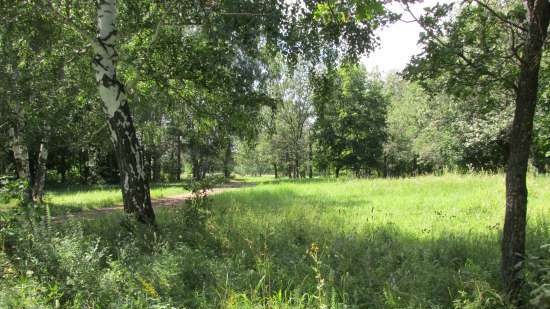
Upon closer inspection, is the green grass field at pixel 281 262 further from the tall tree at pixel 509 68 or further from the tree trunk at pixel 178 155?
the tree trunk at pixel 178 155

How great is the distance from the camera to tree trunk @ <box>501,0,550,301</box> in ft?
13.0

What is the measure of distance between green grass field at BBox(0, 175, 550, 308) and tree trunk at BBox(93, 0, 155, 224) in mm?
756

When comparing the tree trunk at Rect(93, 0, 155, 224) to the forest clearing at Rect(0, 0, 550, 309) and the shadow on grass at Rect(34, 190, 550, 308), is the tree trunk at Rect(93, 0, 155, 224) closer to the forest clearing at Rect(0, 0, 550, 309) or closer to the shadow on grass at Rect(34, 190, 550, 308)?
the forest clearing at Rect(0, 0, 550, 309)

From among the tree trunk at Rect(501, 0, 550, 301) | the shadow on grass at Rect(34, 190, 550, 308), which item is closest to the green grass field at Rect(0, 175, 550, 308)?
the shadow on grass at Rect(34, 190, 550, 308)

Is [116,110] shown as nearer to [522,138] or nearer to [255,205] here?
[255,205]

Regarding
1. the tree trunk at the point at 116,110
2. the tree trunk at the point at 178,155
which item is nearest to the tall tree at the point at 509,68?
the tree trunk at the point at 116,110

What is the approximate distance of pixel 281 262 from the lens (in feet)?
18.7

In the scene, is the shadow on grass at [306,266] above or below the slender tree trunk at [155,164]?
below

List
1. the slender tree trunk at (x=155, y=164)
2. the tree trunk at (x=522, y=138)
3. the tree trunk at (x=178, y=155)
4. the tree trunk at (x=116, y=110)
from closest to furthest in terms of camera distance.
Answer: the tree trunk at (x=522, y=138)
the tree trunk at (x=116, y=110)
the slender tree trunk at (x=155, y=164)
the tree trunk at (x=178, y=155)

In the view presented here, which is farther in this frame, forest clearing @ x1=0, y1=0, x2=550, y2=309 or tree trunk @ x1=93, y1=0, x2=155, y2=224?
tree trunk @ x1=93, y1=0, x2=155, y2=224

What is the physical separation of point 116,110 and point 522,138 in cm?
708

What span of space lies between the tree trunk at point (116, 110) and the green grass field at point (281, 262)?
756 mm

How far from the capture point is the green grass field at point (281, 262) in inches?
167

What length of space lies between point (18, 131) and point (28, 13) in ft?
25.2
